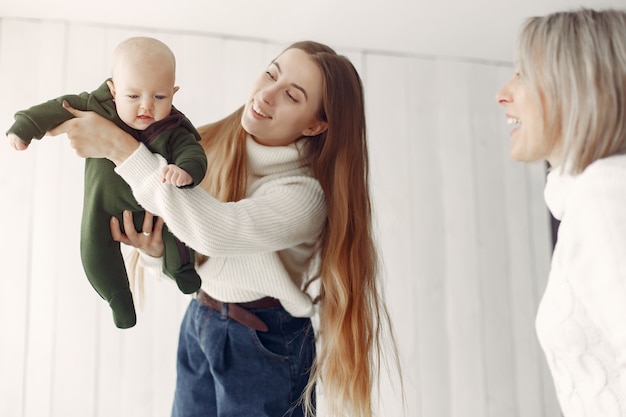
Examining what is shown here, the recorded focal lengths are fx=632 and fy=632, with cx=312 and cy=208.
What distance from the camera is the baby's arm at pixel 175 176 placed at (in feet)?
3.30

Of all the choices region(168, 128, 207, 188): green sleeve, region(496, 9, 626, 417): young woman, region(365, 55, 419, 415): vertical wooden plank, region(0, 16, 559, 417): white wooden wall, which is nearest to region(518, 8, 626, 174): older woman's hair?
region(496, 9, 626, 417): young woman

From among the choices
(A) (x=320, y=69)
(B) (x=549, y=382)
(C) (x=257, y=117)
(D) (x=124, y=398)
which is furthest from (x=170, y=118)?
(B) (x=549, y=382)

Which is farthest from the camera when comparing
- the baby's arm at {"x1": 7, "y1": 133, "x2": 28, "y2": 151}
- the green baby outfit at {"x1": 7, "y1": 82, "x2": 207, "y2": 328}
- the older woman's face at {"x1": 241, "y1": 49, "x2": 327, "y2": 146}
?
the older woman's face at {"x1": 241, "y1": 49, "x2": 327, "y2": 146}

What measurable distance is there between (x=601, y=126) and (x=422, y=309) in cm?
164

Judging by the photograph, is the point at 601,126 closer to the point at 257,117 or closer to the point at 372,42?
the point at 257,117

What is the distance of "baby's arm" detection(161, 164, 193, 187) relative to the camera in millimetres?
1005

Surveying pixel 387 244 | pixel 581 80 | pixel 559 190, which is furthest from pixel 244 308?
pixel 387 244

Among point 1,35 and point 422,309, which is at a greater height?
point 1,35

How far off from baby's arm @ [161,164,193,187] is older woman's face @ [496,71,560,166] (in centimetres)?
63

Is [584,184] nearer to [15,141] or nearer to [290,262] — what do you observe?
[290,262]

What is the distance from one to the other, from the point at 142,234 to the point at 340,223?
42 centimetres

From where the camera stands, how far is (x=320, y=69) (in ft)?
4.48

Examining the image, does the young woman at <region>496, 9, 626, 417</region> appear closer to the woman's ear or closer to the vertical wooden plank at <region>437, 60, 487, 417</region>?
the woman's ear

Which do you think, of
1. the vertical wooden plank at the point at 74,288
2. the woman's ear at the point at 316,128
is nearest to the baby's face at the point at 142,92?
the woman's ear at the point at 316,128
